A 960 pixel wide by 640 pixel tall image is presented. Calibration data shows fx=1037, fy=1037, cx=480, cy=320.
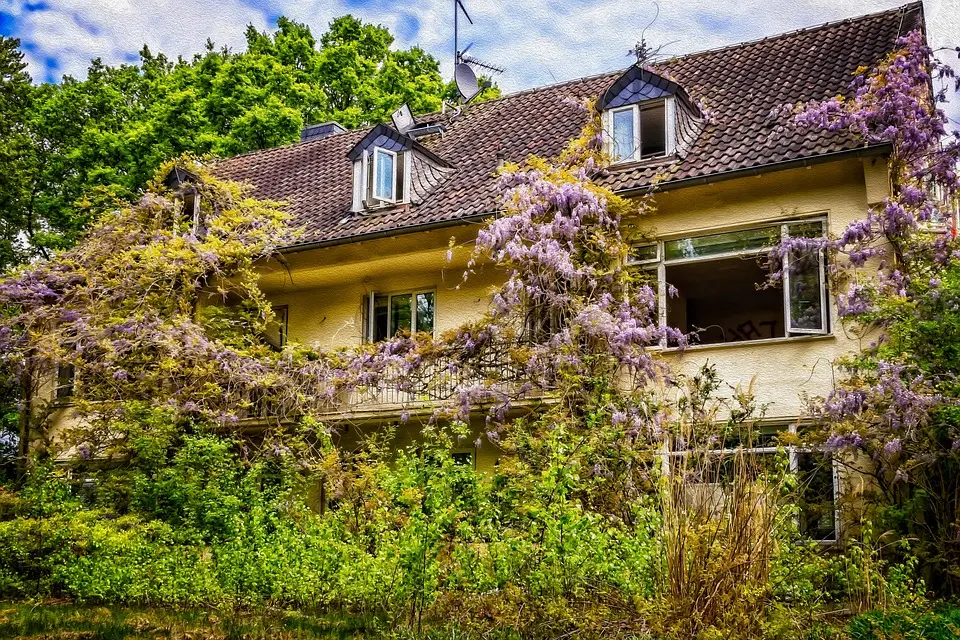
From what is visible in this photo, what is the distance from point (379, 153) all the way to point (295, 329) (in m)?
3.80

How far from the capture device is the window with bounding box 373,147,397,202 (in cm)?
1992

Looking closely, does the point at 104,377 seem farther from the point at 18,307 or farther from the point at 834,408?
the point at 834,408

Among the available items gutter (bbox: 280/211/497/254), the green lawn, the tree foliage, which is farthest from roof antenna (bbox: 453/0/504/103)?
the green lawn

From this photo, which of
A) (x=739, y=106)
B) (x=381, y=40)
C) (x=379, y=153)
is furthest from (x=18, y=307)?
(x=381, y=40)

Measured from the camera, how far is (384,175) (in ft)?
65.9

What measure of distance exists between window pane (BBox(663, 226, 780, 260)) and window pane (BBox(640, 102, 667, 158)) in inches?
74.1

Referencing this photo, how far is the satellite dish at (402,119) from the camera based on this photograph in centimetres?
2305

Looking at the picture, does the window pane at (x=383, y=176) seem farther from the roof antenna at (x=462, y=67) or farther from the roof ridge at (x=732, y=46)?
the roof antenna at (x=462, y=67)

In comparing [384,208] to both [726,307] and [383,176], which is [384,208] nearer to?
[383,176]

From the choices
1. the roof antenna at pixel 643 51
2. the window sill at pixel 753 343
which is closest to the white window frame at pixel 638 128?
the roof antenna at pixel 643 51

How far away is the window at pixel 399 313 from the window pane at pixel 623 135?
4230 mm

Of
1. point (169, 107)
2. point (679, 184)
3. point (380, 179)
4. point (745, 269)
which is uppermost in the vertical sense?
point (169, 107)

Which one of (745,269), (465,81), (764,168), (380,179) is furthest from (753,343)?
(465,81)

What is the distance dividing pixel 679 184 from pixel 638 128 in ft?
6.53
